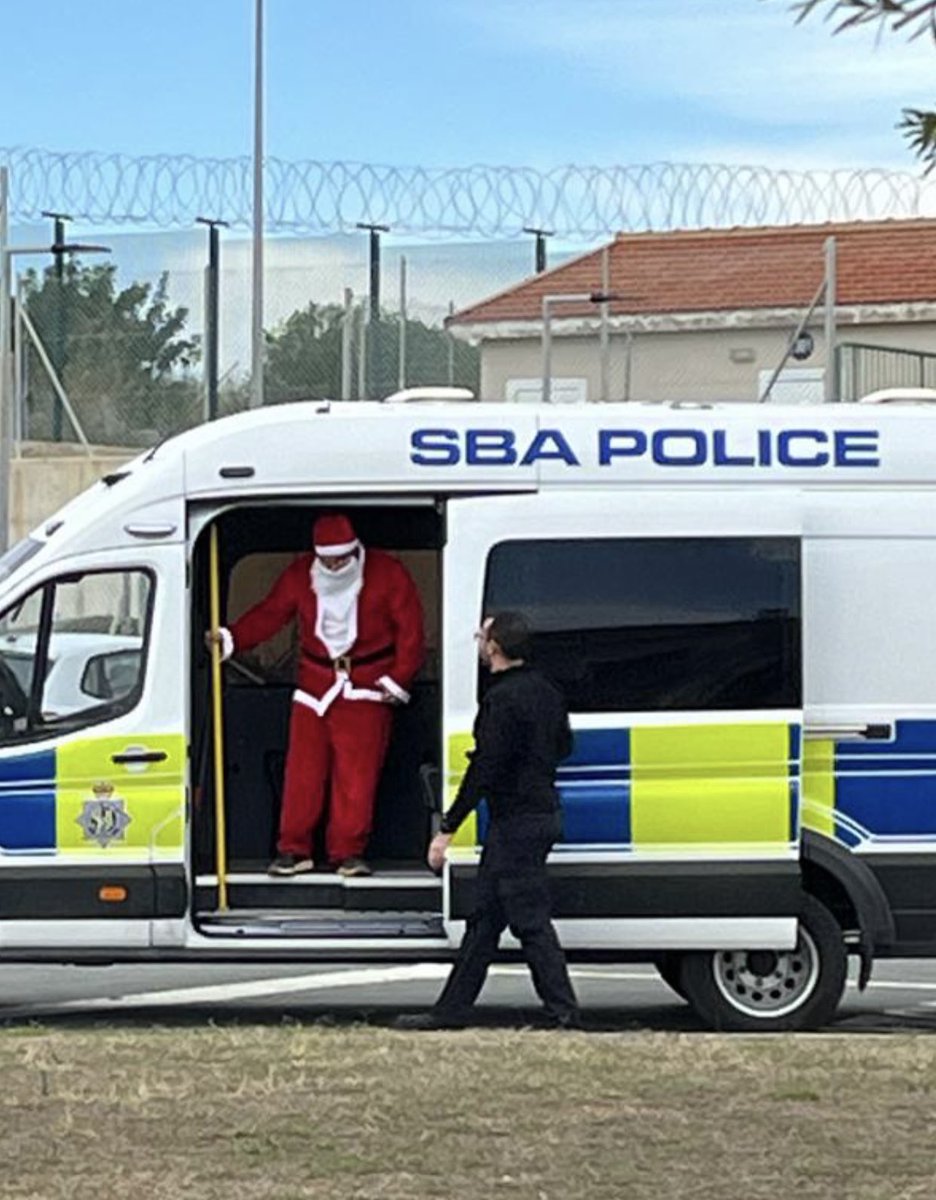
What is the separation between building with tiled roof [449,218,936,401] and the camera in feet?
146

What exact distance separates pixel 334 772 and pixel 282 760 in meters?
0.55

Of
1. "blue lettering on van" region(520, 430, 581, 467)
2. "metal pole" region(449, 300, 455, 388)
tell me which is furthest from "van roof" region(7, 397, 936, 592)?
"metal pole" region(449, 300, 455, 388)

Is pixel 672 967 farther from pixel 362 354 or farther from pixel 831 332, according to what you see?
pixel 362 354

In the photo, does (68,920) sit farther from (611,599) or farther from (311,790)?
(611,599)

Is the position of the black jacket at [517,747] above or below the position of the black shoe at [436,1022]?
above

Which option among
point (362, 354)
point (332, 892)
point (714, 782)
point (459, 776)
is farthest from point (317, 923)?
point (362, 354)

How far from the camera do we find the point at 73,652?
1312 centimetres

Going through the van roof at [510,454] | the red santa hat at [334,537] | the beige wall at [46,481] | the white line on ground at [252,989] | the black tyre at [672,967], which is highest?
the beige wall at [46,481]

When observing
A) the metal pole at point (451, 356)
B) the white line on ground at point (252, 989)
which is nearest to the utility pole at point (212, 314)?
the metal pole at point (451, 356)

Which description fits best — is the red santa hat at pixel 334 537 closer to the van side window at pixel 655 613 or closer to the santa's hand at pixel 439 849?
the van side window at pixel 655 613

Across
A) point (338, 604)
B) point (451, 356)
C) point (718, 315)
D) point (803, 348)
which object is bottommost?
point (338, 604)

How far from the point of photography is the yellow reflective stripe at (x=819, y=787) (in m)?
12.8

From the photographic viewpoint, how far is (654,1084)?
967cm

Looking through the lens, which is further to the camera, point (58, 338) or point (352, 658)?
point (58, 338)
